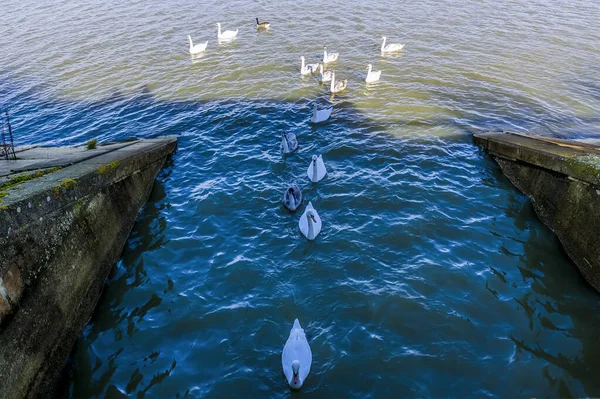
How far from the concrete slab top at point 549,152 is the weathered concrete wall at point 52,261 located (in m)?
11.1

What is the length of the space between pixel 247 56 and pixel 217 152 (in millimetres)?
10740

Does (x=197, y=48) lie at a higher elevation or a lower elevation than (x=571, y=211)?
lower

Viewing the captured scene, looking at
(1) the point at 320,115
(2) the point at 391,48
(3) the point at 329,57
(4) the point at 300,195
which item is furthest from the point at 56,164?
(2) the point at 391,48

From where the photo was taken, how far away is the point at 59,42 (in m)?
27.0

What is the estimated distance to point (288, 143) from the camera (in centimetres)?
1515

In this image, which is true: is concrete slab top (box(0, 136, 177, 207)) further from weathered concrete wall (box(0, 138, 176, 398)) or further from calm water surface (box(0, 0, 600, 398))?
calm water surface (box(0, 0, 600, 398))

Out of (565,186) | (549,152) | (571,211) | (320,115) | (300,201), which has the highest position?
(549,152)

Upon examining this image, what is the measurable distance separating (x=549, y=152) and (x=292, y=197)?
6887mm

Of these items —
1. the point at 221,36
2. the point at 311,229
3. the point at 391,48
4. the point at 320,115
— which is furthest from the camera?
the point at 221,36

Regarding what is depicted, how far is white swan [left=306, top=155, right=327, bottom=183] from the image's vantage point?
1358 centimetres

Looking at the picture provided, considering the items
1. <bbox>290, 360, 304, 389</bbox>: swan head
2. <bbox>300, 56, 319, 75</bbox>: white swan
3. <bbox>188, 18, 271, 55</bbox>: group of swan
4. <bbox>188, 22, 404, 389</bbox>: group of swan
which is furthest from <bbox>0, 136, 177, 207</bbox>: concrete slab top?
<bbox>188, 18, 271, 55</bbox>: group of swan

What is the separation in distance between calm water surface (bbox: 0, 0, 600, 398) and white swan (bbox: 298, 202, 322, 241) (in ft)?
0.93

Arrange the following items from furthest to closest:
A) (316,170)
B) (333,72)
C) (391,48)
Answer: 1. (391,48)
2. (333,72)
3. (316,170)

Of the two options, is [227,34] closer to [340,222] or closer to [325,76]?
[325,76]
